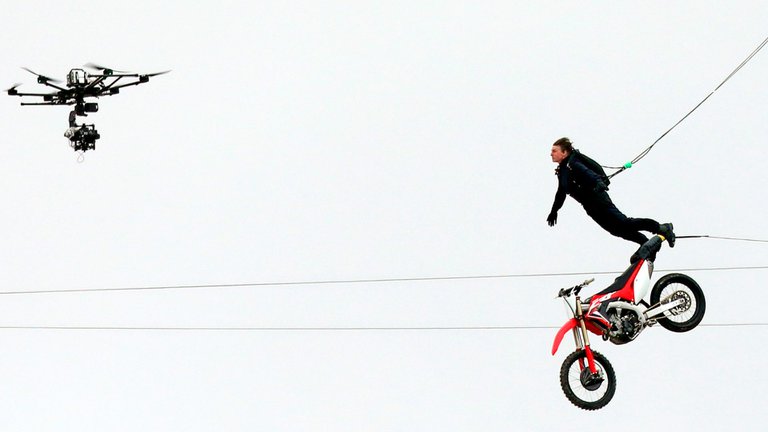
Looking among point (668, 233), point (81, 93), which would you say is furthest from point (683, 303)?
point (81, 93)

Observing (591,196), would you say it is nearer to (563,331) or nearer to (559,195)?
(559,195)

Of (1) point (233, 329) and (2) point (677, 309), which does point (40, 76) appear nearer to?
(1) point (233, 329)

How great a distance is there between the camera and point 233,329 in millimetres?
28500

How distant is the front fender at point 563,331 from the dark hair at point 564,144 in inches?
99.1

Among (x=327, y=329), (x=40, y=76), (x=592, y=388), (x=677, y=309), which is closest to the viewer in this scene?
(x=592, y=388)

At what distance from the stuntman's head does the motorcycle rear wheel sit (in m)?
2.51

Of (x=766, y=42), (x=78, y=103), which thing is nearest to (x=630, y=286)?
(x=766, y=42)

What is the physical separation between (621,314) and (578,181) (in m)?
2.07

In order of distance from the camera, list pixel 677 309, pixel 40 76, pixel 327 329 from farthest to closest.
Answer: pixel 40 76
pixel 327 329
pixel 677 309

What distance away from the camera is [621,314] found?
761 inches

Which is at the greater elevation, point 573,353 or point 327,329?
point 327,329

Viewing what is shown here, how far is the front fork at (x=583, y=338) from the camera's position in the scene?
18.6 metres

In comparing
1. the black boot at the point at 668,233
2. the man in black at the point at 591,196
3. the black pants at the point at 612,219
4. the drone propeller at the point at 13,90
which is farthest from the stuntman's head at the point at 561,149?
the drone propeller at the point at 13,90

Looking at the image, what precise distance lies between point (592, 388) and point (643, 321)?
1.49 metres
